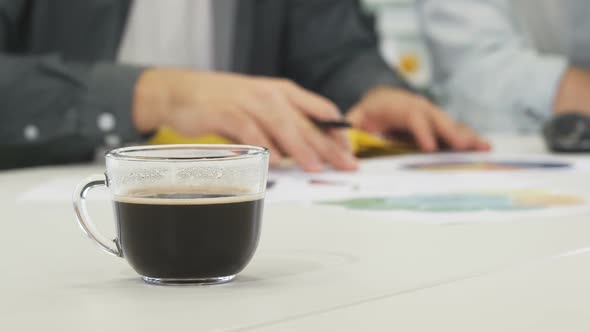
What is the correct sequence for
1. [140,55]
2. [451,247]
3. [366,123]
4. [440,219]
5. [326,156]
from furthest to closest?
[140,55], [366,123], [326,156], [440,219], [451,247]

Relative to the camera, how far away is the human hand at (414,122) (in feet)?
4.34

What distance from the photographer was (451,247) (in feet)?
1.65

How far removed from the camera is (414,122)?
52.4 inches

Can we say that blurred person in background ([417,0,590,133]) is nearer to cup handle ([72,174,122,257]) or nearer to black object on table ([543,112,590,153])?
black object on table ([543,112,590,153])

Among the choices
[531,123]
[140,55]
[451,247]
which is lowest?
[531,123]

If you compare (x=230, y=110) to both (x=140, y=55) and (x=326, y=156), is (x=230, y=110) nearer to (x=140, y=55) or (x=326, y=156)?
(x=326, y=156)

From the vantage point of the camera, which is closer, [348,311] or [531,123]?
[348,311]

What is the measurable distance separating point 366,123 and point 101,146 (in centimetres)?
A: 49

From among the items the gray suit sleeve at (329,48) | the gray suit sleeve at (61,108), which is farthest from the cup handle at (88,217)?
the gray suit sleeve at (329,48)

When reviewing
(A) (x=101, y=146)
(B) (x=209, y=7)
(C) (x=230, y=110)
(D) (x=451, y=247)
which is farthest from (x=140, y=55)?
(D) (x=451, y=247)

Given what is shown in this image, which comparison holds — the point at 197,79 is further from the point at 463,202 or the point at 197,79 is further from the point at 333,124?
the point at 463,202

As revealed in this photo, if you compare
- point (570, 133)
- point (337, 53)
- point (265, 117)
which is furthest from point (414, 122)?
point (337, 53)

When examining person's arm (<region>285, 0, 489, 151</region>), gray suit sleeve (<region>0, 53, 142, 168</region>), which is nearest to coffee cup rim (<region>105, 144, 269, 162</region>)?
gray suit sleeve (<region>0, 53, 142, 168</region>)

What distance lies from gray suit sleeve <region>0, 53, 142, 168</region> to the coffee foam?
0.79 metres
